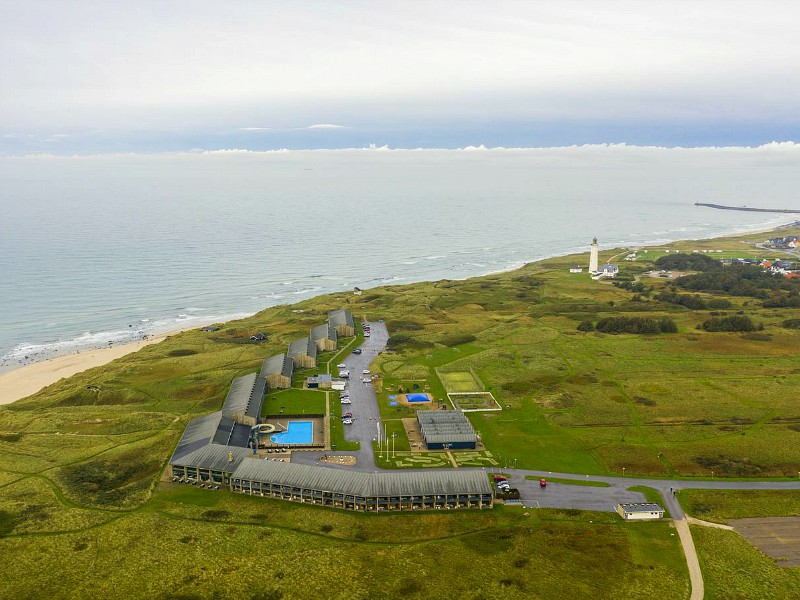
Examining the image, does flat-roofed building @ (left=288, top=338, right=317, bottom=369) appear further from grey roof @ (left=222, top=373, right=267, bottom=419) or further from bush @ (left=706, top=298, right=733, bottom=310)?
bush @ (left=706, top=298, right=733, bottom=310)

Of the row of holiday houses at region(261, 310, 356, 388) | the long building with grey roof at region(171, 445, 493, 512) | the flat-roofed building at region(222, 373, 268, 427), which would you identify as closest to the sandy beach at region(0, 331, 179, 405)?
the row of holiday houses at region(261, 310, 356, 388)

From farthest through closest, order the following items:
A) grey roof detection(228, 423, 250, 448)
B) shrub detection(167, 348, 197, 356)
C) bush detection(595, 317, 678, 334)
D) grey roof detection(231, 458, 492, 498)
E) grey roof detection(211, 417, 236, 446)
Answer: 1. bush detection(595, 317, 678, 334)
2. shrub detection(167, 348, 197, 356)
3. grey roof detection(228, 423, 250, 448)
4. grey roof detection(211, 417, 236, 446)
5. grey roof detection(231, 458, 492, 498)

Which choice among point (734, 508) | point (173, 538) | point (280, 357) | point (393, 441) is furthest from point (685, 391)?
point (173, 538)

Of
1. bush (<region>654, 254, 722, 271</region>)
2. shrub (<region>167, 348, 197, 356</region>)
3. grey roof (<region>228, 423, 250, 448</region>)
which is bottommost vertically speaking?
bush (<region>654, 254, 722, 271</region>)

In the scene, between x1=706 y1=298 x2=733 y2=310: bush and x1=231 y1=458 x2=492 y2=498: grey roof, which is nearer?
x1=231 y1=458 x2=492 y2=498: grey roof

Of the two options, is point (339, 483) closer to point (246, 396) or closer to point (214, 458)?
point (214, 458)

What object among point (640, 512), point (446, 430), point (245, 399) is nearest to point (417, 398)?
point (446, 430)

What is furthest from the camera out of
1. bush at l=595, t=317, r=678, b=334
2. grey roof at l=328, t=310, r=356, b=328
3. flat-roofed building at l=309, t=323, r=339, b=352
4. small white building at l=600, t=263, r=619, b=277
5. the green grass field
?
small white building at l=600, t=263, r=619, b=277
